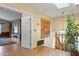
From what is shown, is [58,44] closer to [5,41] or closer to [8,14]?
[5,41]

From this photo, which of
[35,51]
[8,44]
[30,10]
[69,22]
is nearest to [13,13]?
[30,10]

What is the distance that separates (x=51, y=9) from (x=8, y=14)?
87 cm

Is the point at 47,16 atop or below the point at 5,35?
atop

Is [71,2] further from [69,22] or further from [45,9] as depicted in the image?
[45,9]

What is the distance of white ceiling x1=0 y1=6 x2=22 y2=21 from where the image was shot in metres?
2.25

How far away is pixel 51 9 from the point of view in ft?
7.67

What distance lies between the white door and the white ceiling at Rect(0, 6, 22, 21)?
139 millimetres

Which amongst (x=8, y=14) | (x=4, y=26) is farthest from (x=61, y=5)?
(x=4, y=26)

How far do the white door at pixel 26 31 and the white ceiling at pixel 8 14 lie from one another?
0.46 feet

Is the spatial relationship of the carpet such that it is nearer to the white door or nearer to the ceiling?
the white door

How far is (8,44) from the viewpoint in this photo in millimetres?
2355

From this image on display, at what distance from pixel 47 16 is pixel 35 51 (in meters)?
0.76

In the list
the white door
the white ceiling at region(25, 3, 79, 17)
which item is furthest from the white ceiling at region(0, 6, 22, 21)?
the white ceiling at region(25, 3, 79, 17)

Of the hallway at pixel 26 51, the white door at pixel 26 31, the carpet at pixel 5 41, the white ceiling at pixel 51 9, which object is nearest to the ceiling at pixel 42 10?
the white ceiling at pixel 51 9
